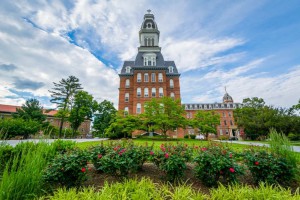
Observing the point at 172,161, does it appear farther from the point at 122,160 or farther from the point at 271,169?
the point at 271,169

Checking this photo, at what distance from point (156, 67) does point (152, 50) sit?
6.15 meters

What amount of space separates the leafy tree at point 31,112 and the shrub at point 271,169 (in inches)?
1466

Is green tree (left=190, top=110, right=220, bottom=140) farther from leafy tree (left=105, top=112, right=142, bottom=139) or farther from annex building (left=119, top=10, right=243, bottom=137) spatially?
leafy tree (left=105, top=112, right=142, bottom=139)

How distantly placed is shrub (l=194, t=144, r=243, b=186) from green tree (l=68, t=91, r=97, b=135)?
3147 centimetres

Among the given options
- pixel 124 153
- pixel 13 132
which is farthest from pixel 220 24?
pixel 13 132

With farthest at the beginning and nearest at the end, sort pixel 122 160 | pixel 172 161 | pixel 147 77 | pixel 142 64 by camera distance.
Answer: pixel 142 64 → pixel 147 77 → pixel 122 160 → pixel 172 161

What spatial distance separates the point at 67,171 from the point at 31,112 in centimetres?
3647

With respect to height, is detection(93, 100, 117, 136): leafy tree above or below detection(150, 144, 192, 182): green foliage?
above

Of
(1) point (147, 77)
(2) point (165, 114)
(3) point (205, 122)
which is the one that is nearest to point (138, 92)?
(1) point (147, 77)

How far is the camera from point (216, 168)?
332 centimetres

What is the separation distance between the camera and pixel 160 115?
1859 centimetres

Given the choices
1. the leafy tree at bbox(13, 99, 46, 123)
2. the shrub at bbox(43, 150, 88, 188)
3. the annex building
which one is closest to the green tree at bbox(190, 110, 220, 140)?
the annex building

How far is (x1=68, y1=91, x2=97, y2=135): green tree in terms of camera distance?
102ft

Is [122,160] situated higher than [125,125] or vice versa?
[125,125]
